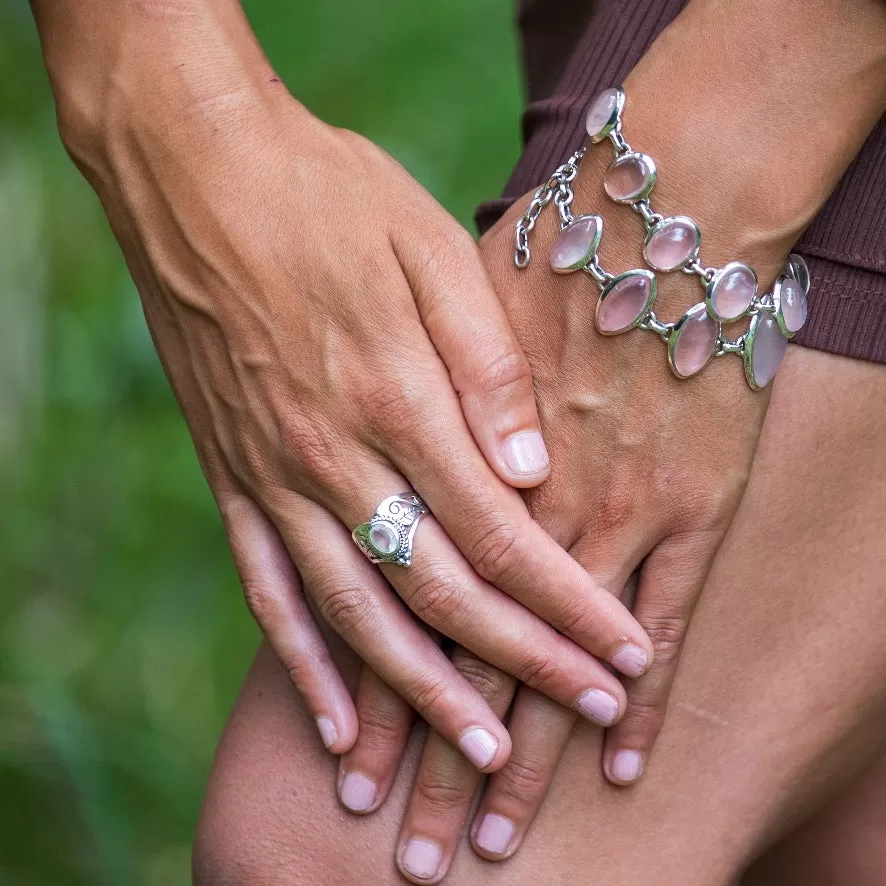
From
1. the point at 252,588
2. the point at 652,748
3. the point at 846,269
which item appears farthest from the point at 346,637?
the point at 846,269

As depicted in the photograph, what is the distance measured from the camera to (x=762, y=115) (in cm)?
86

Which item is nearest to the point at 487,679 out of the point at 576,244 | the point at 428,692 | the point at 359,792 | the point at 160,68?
the point at 428,692

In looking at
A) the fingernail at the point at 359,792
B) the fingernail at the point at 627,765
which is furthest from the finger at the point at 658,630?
the fingernail at the point at 359,792

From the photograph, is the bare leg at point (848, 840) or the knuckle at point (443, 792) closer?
the knuckle at point (443, 792)

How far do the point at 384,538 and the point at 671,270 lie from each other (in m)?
0.31

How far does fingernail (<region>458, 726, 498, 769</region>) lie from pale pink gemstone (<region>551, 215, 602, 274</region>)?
15.1 inches

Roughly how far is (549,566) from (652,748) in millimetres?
198

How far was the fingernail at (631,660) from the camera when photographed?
923 millimetres

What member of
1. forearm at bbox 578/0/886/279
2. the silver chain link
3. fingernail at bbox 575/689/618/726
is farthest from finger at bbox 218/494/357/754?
forearm at bbox 578/0/886/279

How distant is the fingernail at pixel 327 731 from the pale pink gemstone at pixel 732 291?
1.58ft

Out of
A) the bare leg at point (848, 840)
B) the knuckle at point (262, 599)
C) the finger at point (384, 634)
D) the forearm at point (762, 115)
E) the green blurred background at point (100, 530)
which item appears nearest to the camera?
the forearm at point (762, 115)

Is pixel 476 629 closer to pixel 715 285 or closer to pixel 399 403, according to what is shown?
pixel 399 403

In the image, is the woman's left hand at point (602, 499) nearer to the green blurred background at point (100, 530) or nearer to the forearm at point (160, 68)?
the forearm at point (160, 68)

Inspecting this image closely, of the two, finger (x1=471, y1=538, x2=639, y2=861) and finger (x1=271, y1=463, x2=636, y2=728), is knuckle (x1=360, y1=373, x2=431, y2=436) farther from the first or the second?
finger (x1=471, y1=538, x2=639, y2=861)
